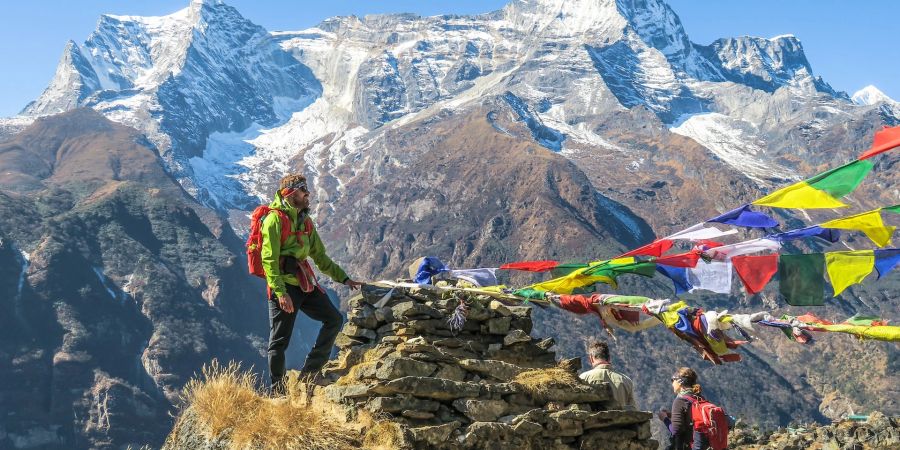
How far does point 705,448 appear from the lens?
12039mm

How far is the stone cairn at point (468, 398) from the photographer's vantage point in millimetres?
10688

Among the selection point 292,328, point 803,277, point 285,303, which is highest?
point 803,277

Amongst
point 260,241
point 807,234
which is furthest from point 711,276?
point 260,241

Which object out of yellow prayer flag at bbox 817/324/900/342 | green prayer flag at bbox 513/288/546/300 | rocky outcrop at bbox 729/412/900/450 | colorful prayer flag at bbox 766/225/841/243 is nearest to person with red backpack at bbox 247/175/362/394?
green prayer flag at bbox 513/288/546/300

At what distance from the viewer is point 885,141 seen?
39.8ft


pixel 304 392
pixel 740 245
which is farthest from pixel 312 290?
pixel 740 245

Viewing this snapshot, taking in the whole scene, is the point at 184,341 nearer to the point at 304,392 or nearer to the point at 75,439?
the point at 75,439

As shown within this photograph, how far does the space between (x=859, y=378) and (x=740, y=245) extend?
563 feet

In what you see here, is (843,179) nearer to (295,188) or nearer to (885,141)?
(885,141)

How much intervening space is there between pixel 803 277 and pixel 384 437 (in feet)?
20.4

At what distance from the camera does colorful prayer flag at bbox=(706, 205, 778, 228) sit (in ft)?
50.1

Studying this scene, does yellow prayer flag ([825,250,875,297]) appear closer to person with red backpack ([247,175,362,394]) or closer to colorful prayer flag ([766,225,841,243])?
colorful prayer flag ([766,225,841,243])

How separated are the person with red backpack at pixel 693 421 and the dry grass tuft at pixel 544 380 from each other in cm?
138

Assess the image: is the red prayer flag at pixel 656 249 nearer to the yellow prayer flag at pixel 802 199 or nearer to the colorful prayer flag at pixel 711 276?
the colorful prayer flag at pixel 711 276
